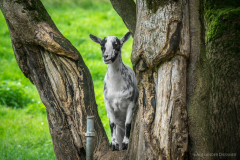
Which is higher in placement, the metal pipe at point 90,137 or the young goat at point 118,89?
the young goat at point 118,89

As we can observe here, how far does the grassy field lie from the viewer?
5.81 metres

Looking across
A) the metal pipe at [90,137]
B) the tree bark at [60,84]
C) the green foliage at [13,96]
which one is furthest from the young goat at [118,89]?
the green foliage at [13,96]

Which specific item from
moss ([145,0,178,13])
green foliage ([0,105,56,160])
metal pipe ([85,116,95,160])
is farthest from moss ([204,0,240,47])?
green foliage ([0,105,56,160])

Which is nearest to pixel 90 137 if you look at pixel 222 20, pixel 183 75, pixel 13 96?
pixel 183 75

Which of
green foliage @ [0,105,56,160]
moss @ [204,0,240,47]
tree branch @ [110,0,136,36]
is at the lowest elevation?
green foliage @ [0,105,56,160]

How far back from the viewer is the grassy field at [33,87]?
229 inches

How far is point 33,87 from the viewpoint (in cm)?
913

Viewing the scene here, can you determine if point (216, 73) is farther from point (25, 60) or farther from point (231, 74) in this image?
point (25, 60)

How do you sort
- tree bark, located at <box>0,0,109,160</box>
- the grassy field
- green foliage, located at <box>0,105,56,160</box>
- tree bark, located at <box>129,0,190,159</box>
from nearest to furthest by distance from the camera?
tree bark, located at <box>129,0,190,159</box>
tree bark, located at <box>0,0,109,160</box>
green foliage, located at <box>0,105,56,160</box>
the grassy field

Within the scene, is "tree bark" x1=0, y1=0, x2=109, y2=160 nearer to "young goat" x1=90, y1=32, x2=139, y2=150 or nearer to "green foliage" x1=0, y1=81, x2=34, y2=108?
"young goat" x1=90, y1=32, x2=139, y2=150

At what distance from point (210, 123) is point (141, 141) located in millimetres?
779

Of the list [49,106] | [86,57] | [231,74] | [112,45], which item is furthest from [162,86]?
[86,57]

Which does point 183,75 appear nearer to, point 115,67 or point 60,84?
point 115,67

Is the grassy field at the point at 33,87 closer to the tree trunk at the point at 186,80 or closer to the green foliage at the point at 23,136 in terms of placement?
the green foliage at the point at 23,136
